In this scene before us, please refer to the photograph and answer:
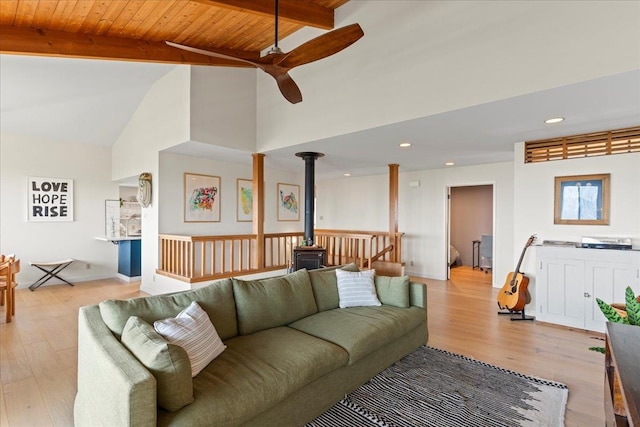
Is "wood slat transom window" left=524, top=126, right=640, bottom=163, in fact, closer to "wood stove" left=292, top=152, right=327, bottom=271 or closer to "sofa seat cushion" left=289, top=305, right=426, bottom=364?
"sofa seat cushion" left=289, top=305, right=426, bottom=364

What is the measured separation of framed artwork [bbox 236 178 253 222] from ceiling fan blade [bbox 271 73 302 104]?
3.71 m

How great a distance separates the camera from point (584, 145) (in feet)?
13.1

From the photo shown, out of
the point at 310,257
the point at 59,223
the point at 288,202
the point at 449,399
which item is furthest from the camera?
the point at 288,202

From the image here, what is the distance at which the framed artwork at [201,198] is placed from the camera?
5.74 metres

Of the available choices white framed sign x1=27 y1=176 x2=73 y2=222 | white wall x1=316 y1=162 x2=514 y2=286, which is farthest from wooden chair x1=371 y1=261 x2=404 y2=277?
white framed sign x1=27 y1=176 x2=73 y2=222

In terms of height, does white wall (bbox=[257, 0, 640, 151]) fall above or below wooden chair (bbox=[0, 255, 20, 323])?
above

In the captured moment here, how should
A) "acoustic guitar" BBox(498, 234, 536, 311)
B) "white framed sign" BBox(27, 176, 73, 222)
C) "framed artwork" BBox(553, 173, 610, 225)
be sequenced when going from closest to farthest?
"framed artwork" BBox(553, 173, 610, 225)
"acoustic guitar" BBox(498, 234, 536, 311)
"white framed sign" BBox(27, 176, 73, 222)

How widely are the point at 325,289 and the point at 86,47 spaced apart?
155 inches

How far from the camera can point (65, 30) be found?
363cm

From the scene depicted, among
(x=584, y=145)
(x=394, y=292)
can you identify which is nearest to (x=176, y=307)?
(x=394, y=292)

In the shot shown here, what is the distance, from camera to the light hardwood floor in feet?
7.25

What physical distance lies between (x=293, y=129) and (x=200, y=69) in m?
1.65

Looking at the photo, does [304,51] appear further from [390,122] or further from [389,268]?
[389,268]

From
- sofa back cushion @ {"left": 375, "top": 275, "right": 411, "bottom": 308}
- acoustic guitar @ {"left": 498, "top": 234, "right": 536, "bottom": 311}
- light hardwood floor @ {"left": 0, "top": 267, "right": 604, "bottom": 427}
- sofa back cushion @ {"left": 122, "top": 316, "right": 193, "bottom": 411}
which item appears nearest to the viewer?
sofa back cushion @ {"left": 122, "top": 316, "right": 193, "bottom": 411}
